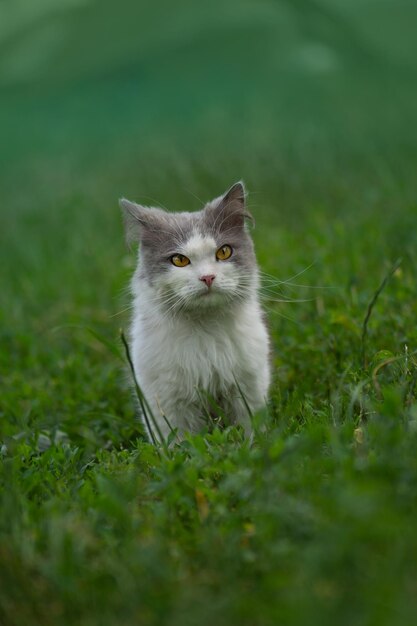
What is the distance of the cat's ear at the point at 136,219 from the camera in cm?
414

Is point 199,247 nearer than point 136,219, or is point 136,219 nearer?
point 199,247

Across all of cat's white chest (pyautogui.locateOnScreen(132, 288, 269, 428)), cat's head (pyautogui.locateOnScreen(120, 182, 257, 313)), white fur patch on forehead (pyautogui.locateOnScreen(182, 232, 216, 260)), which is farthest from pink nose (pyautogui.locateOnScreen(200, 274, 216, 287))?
cat's white chest (pyautogui.locateOnScreen(132, 288, 269, 428))

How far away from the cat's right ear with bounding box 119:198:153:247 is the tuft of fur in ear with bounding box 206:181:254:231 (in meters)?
0.33

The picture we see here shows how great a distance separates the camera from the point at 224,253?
3.98m

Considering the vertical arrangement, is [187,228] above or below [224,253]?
above

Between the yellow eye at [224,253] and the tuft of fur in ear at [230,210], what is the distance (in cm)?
12

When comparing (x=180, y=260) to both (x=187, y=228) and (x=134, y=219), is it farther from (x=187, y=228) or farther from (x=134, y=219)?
(x=134, y=219)

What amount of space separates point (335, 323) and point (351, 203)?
9.94ft

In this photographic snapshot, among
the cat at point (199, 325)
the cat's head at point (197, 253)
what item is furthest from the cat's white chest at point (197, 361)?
the cat's head at point (197, 253)

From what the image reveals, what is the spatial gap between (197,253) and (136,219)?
0.49m

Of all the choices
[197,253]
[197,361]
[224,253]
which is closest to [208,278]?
[197,253]

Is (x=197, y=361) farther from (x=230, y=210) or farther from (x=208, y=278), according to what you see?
(x=230, y=210)

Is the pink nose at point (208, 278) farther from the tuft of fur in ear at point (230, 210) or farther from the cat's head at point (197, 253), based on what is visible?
the tuft of fur in ear at point (230, 210)

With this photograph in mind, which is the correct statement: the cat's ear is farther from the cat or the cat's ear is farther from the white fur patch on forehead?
the white fur patch on forehead
